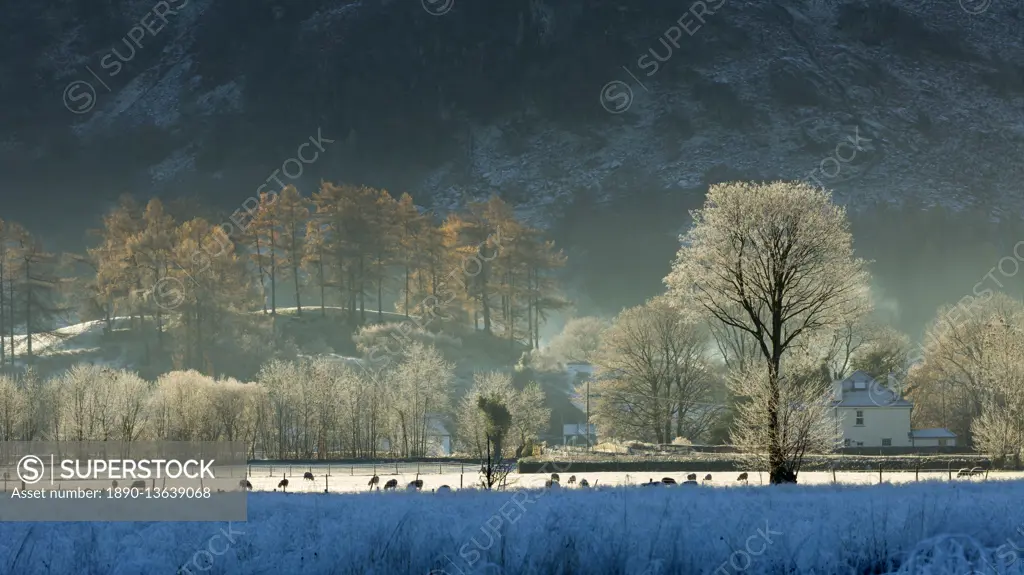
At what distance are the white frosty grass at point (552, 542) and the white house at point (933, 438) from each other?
82.9m

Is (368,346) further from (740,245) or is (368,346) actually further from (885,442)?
(740,245)

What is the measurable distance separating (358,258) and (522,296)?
79.8ft

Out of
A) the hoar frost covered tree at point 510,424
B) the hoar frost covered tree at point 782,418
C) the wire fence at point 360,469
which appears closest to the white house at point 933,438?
the hoar frost covered tree at point 510,424

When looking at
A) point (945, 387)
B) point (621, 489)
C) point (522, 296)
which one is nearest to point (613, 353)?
point (945, 387)

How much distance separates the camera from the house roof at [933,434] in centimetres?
8912

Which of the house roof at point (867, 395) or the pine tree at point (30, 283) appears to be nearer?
the house roof at point (867, 395)

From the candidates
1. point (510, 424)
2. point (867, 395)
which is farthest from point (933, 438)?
point (510, 424)

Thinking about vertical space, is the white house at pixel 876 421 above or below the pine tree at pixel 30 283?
below

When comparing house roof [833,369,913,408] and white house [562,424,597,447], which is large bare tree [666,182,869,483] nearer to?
house roof [833,369,913,408]

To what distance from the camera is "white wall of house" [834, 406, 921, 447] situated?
9031 cm

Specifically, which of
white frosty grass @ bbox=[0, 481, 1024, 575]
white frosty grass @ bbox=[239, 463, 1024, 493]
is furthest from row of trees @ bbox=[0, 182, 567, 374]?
white frosty grass @ bbox=[0, 481, 1024, 575]

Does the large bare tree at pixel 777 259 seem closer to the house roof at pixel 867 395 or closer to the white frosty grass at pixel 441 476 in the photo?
the white frosty grass at pixel 441 476

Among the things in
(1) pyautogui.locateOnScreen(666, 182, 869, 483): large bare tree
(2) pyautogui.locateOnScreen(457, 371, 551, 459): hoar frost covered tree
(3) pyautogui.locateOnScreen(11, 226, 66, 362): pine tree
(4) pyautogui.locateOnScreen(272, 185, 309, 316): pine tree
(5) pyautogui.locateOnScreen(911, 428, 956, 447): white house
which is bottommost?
(5) pyautogui.locateOnScreen(911, 428, 956, 447): white house

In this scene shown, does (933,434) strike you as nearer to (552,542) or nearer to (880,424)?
(880,424)
